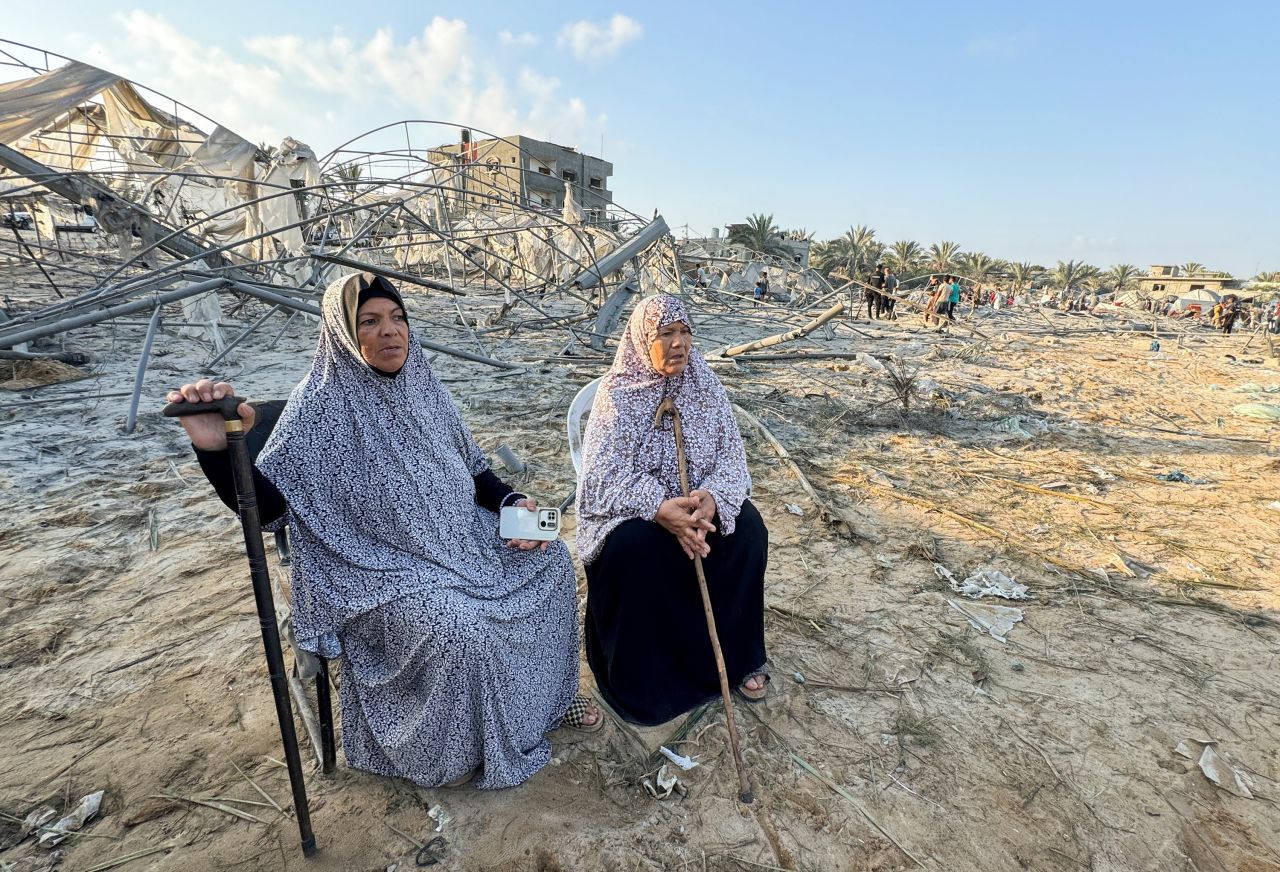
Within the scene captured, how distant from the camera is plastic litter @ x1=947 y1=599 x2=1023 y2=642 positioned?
264cm

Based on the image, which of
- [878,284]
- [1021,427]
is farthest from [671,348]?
[878,284]

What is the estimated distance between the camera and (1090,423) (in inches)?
243

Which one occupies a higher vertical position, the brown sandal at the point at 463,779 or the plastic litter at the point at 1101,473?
the plastic litter at the point at 1101,473

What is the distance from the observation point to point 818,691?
89.0 inches

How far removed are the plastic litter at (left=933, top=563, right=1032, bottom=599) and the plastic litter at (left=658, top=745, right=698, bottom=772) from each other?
1.82m

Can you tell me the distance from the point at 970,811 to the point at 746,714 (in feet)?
2.43

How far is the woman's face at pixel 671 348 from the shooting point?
2.19m

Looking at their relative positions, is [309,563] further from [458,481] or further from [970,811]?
[970,811]

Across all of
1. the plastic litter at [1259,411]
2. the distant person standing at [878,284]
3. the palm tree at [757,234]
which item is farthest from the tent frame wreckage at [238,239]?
the palm tree at [757,234]

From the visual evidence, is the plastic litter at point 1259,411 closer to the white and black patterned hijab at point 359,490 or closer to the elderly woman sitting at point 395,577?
the elderly woman sitting at point 395,577

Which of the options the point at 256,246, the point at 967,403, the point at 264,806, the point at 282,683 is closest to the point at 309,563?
the point at 282,683

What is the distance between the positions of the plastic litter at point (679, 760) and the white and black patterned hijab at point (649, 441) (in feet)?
2.30

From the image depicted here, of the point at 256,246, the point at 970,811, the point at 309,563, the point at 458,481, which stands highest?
the point at 256,246

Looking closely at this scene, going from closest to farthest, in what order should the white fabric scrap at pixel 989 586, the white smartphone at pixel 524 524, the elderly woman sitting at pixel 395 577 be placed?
the elderly woman sitting at pixel 395 577
the white smartphone at pixel 524 524
the white fabric scrap at pixel 989 586
